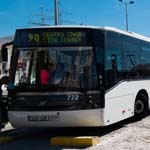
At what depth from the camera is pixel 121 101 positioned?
11.9 meters

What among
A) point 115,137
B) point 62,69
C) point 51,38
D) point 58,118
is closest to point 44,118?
point 58,118

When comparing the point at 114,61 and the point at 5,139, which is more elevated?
the point at 114,61

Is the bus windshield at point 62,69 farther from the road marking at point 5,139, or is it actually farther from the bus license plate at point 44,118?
the road marking at point 5,139

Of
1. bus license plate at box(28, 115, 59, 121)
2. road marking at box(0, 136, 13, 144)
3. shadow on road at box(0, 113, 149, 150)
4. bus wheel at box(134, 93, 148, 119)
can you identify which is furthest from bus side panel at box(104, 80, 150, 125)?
road marking at box(0, 136, 13, 144)

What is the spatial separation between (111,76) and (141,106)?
3088mm

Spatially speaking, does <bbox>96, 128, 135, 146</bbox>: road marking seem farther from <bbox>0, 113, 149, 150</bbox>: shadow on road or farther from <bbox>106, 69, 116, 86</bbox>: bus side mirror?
<bbox>106, 69, 116, 86</bbox>: bus side mirror

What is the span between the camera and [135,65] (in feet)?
44.3

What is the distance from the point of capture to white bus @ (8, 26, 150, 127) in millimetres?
10391

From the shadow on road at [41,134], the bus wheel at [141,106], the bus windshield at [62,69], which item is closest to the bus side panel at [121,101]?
the bus wheel at [141,106]

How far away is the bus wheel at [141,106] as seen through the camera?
13.6 meters

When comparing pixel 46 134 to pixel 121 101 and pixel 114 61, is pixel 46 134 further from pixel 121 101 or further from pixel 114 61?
pixel 114 61

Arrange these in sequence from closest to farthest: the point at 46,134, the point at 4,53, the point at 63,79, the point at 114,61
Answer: the point at 63,79 < the point at 4,53 < the point at 114,61 < the point at 46,134

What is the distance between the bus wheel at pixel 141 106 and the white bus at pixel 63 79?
2413mm

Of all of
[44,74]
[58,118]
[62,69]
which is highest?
[62,69]
